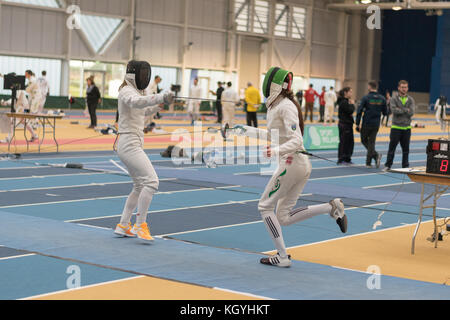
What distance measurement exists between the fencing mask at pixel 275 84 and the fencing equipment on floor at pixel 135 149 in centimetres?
122

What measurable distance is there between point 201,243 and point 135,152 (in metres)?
1.08

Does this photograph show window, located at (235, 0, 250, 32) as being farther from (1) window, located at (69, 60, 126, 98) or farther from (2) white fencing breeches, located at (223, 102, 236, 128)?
(2) white fencing breeches, located at (223, 102, 236, 128)

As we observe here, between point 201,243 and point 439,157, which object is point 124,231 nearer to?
point 201,243

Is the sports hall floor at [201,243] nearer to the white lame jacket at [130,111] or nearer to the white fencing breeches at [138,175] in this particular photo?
the white fencing breeches at [138,175]

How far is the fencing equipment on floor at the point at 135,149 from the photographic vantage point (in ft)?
23.0

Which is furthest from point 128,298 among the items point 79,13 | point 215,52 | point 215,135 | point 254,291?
point 215,52

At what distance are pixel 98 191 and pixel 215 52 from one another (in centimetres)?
3204

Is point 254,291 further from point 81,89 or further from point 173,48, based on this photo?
point 173,48

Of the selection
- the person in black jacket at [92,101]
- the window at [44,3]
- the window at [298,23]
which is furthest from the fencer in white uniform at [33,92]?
the window at [298,23]

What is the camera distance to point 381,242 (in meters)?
7.59

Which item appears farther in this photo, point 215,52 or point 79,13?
point 215,52

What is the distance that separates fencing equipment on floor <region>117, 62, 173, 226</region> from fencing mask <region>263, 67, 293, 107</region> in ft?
4.01

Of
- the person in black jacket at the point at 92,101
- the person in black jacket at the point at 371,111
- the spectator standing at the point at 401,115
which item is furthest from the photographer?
the person in black jacket at the point at 92,101

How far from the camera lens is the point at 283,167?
6137mm
